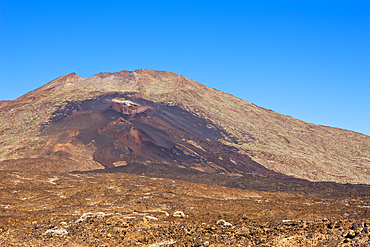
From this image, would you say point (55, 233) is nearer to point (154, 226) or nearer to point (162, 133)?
point (154, 226)

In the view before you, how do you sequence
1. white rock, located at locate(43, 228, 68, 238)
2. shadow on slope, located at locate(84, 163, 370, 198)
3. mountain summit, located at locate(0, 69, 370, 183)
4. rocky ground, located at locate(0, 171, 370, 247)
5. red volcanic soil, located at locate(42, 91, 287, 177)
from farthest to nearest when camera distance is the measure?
red volcanic soil, located at locate(42, 91, 287, 177) → mountain summit, located at locate(0, 69, 370, 183) → shadow on slope, located at locate(84, 163, 370, 198) → white rock, located at locate(43, 228, 68, 238) → rocky ground, located at locate(0, 171, 370, 247)

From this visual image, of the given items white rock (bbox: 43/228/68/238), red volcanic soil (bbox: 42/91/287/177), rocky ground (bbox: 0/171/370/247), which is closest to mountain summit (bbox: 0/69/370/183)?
red volcanic soil (bbox: 42/91/287/177)

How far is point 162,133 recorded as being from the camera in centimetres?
6500

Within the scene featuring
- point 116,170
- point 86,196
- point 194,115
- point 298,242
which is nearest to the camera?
point 298,242

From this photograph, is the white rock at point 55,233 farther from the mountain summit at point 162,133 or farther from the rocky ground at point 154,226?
the mountain summit at point 162,133

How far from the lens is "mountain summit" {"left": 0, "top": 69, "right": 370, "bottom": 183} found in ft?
182

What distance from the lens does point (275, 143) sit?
79250 mm

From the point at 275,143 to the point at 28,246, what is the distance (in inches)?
2895

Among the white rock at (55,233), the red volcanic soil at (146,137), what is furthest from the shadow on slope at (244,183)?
the white rock at (55,233)

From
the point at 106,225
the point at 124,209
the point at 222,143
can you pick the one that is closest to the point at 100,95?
the point at 222,143

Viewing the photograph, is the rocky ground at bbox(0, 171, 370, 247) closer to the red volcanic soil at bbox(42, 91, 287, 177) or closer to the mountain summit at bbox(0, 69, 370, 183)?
the mountain summit at bbox(0, 69, 370, 183)

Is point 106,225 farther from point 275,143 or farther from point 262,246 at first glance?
point 275,143

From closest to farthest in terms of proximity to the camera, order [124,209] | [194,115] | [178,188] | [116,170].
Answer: [124,209], [178,188], [116,170], [194,115]

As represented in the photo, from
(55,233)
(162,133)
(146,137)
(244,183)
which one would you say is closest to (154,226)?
(55,233)
